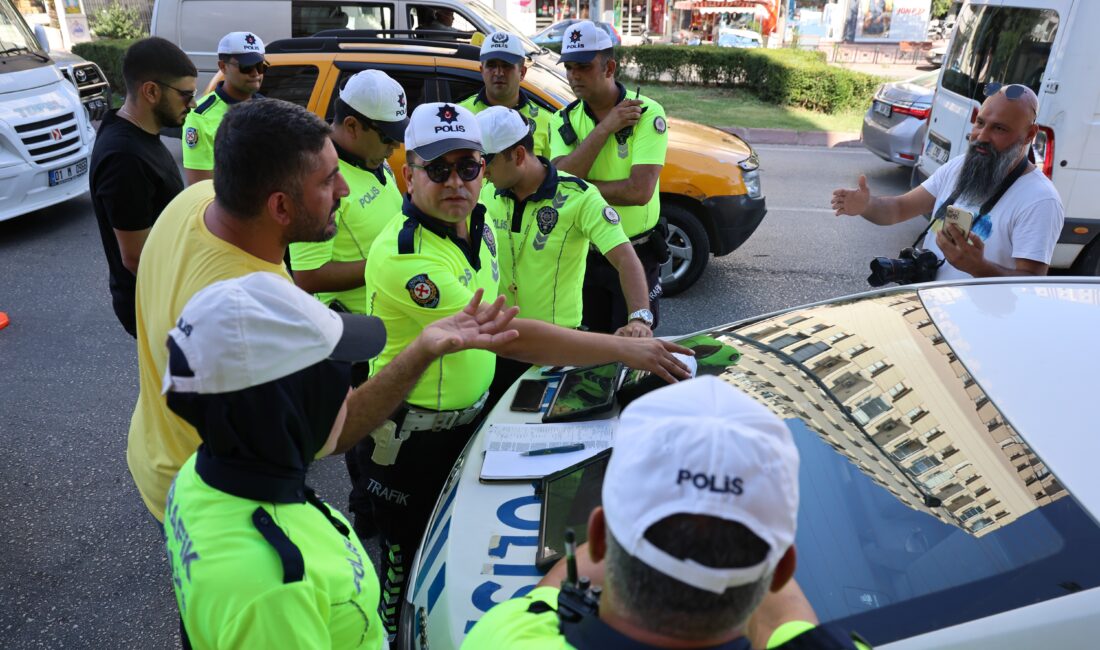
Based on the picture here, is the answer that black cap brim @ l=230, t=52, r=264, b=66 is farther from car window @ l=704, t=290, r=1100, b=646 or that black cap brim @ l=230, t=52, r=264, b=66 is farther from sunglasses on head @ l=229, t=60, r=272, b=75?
car window @ l=704, t=290, r=1100, b=646

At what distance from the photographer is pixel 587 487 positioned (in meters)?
2.19

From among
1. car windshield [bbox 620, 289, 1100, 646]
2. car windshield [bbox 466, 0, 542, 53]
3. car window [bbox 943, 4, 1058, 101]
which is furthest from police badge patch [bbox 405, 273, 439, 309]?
car windshield [bbox 466, 0, 542, 53]

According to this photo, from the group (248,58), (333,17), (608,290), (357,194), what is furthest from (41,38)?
(608,290)

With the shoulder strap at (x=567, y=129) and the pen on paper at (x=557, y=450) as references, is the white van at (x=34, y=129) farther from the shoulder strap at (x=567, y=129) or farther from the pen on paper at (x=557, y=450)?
the pen on paper at (x=557, y=450)

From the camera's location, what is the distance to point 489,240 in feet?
9.17

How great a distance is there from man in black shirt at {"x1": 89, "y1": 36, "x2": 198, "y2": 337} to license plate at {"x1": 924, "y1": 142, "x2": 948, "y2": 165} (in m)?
5.67

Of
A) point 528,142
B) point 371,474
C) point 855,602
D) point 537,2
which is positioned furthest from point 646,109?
point 537,2

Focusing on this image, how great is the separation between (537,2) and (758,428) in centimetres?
3428

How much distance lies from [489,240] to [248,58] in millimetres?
2874

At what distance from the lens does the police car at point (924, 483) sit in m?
1.66

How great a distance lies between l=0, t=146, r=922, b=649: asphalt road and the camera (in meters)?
3.13

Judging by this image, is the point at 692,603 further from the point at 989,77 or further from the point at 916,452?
the point at 989,77

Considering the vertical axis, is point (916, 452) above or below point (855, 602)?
above

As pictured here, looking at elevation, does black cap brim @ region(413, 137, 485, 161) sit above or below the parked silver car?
above
